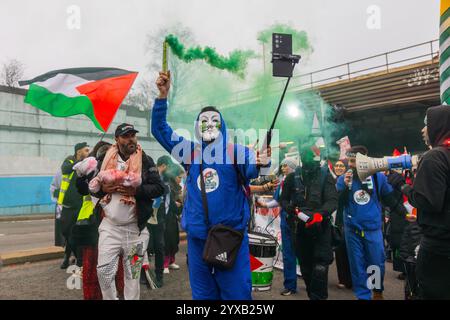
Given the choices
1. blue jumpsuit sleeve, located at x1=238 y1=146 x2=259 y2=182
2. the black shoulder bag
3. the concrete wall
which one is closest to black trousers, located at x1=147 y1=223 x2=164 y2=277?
the black shoulder bag

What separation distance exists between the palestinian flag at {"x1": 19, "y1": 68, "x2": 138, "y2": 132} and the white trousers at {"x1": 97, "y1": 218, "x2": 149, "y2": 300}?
2.47 m

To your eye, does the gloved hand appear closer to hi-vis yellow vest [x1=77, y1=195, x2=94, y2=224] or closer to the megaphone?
the megaphone

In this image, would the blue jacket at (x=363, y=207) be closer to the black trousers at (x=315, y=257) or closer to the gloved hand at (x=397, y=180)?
the black trousers at (x=315, y=257)

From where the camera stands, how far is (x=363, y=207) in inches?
193

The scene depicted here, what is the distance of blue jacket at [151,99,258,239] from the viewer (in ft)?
10.1

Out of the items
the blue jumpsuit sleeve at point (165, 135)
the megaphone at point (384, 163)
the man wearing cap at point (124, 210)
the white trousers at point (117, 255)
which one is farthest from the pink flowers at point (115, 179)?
the megaphone at point (384, 163)

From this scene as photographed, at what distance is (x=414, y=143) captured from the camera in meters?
16.9

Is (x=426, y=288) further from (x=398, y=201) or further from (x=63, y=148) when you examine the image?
(x=63, y=148)

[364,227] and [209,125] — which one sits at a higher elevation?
[209,125]

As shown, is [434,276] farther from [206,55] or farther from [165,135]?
[206,55]

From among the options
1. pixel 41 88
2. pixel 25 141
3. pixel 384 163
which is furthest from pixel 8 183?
pixel 384 163

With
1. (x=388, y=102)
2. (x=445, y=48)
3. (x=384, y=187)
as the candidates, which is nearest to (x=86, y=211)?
(x=384, y=187)

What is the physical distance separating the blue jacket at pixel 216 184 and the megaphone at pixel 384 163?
1443mm

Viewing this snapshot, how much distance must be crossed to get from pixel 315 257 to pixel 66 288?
342cm
